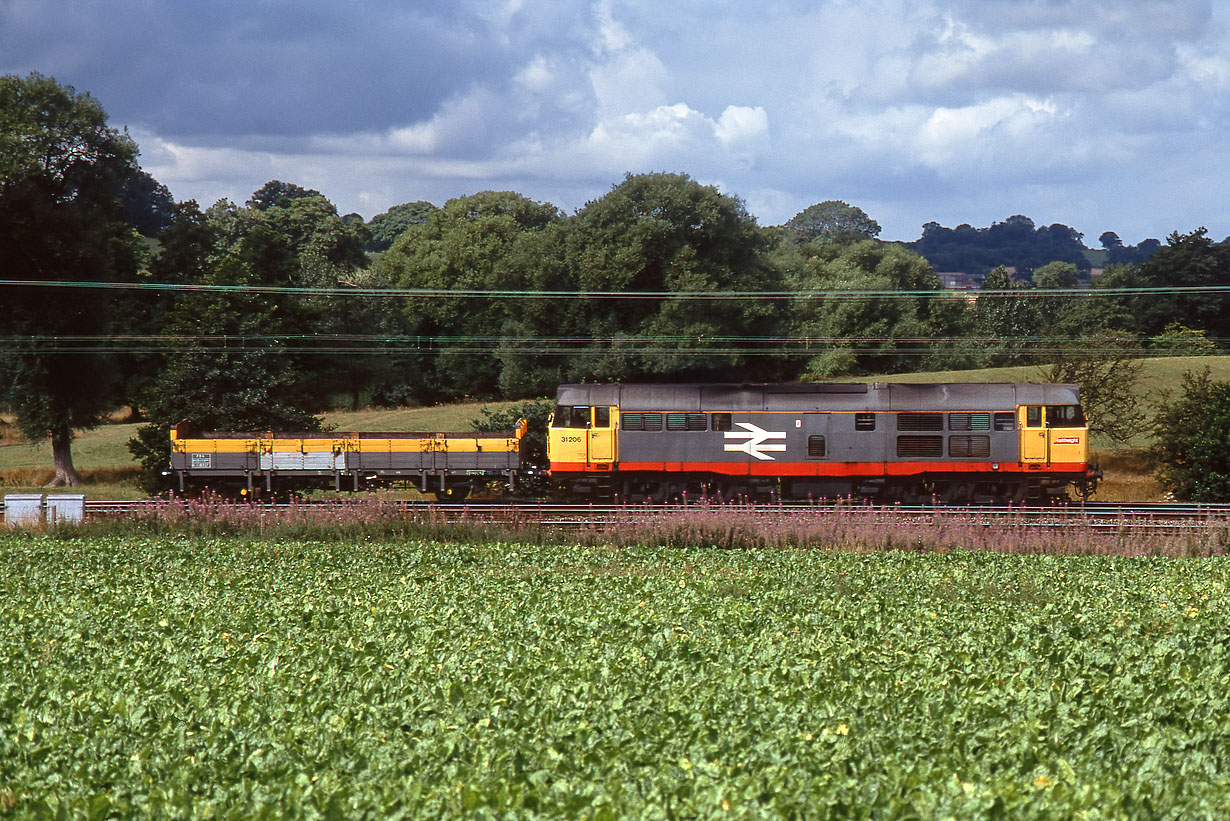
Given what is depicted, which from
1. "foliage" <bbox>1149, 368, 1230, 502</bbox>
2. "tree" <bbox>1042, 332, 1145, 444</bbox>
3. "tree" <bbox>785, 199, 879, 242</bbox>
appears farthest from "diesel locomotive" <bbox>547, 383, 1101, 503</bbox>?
"tree" <bbox>785, 199, 879, 242</bbox>

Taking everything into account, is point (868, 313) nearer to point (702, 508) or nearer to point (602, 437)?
point (602, 437)

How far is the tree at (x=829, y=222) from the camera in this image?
139 metres

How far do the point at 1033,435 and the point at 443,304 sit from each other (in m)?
49.4

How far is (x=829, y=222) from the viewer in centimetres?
14112

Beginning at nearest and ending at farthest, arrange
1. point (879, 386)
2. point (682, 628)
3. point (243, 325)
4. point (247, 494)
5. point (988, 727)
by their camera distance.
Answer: point (988, 727) < point (682, 628) < point (879, 386) < point (247, 494) < point (243, 325)

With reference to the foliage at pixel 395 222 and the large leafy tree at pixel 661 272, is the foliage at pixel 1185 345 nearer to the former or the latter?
the large leafy tree at pixel 661 272

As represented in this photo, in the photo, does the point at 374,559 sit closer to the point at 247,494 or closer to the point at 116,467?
the point at 247,494

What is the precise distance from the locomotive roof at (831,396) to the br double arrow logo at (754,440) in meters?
0.64

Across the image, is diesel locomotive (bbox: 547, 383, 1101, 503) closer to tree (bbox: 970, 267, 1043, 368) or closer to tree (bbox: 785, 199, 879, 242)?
tree (bbox: 970, 267, 1043, 368)

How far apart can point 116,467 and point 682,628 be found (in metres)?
40.8

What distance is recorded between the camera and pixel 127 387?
2363 inches

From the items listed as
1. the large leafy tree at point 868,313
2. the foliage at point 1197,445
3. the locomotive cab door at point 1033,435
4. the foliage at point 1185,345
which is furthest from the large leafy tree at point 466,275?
the foliage at point 1185,345

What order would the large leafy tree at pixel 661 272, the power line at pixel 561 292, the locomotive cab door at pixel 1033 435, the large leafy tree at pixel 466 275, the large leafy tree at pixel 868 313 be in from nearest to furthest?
the locomotive cab door at pixel 1033 435 < the power line at pixel 561 292 < the large leafy tree at pixel 661 272 < the large leafy tree at pixel 868 313 < the large leafy tree at pixel 466 275

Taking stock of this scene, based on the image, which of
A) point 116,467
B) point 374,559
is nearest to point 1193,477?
point 374,559
